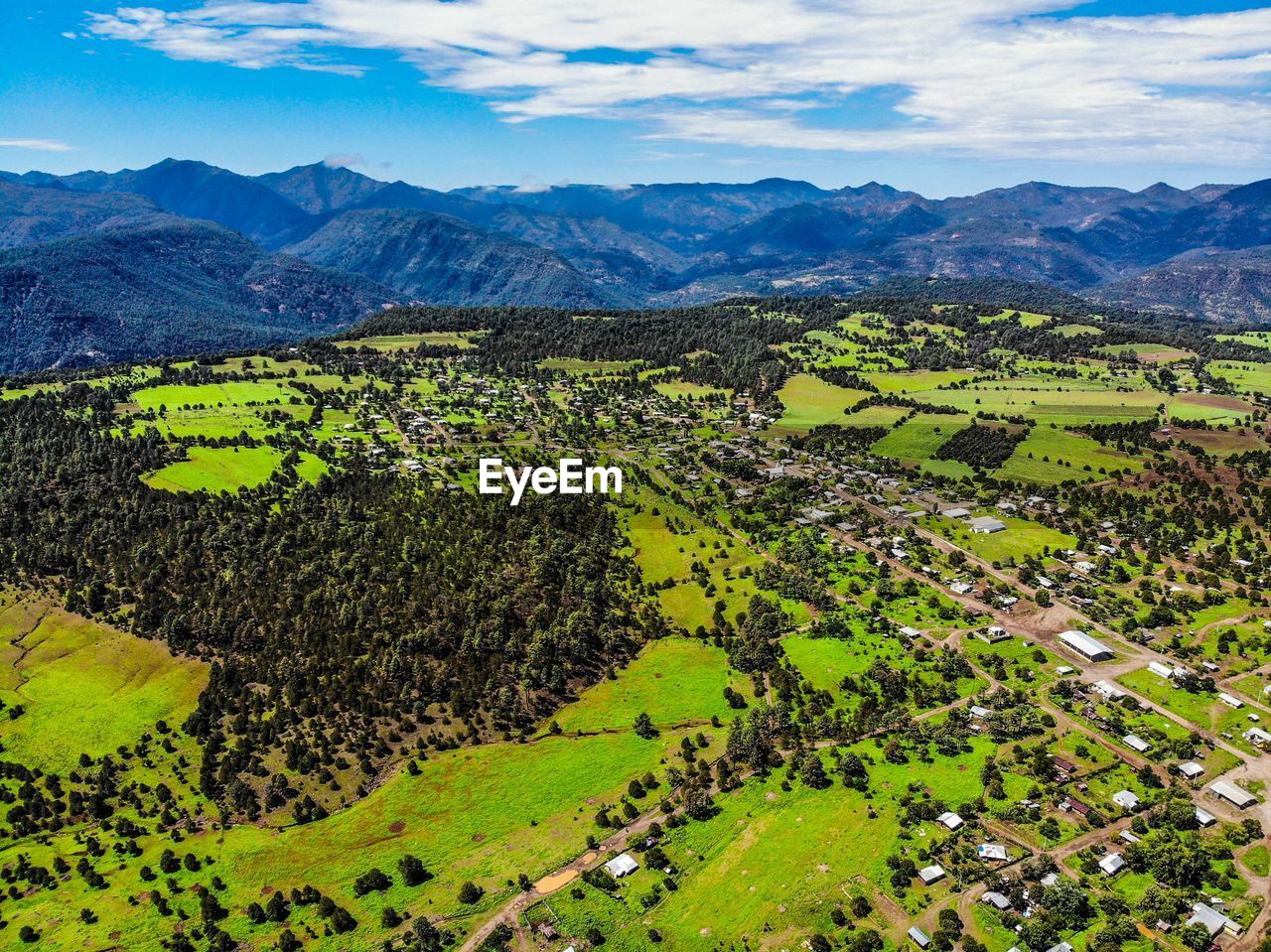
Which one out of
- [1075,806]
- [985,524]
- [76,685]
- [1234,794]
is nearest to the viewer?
[1075,806]

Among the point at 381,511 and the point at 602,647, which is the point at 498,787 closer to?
the point at 602,647

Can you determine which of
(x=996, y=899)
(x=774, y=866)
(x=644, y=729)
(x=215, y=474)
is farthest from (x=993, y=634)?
(x=215, y=474)

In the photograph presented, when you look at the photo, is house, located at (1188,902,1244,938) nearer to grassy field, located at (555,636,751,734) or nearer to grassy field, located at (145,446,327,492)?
grassy field, located at (555,636,751,734)

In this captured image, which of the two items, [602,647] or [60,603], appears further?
[60,603]

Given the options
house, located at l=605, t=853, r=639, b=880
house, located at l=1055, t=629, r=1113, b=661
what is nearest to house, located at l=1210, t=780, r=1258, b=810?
house, located at l=1055, t=629, r=1113, b=661

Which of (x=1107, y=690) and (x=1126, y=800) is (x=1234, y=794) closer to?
(x=1126, y=800)

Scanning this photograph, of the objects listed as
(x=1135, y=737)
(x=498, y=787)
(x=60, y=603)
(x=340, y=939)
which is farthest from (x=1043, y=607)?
(x=60, y=603)

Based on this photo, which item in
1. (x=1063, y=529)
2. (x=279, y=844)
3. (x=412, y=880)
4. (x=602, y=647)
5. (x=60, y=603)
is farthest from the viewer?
(x=1063, y=529)
